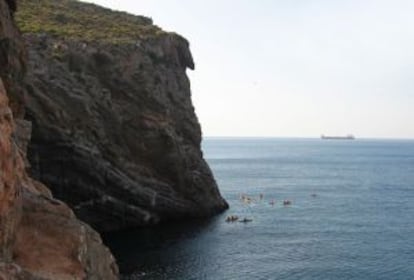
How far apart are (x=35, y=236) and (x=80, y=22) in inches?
3999

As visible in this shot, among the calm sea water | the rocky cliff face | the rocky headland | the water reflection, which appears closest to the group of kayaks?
the calm sea water

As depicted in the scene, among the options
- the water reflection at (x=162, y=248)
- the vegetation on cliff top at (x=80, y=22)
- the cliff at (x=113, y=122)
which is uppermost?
the vegetation on cliff top at (x=80, y=22)

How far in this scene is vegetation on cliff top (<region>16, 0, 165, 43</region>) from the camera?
4193 inches

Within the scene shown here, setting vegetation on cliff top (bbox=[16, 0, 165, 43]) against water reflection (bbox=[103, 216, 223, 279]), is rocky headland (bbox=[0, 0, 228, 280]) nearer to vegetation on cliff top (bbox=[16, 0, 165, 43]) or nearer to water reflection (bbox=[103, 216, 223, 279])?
vegetation on cliff top (bbox=[16, 0, 165, 43])

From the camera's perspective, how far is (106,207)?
9075 cm

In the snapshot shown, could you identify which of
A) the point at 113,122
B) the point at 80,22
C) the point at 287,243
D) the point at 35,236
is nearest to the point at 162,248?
the point at 287,243

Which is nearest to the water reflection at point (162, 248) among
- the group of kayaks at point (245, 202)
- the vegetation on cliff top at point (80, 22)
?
the group of kayaks at point (245, 202)

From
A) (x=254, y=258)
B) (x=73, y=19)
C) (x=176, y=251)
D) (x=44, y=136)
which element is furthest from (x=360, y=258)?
(x=73, y=19)

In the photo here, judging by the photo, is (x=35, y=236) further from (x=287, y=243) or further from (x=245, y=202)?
(x=245, y=202)

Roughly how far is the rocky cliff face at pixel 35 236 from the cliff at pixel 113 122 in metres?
54.1

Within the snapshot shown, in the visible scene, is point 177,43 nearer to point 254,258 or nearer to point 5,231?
point 254,258

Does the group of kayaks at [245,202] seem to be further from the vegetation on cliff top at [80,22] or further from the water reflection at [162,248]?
the vegetation on cliff top at [80,22]

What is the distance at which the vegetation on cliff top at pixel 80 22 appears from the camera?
106 meters

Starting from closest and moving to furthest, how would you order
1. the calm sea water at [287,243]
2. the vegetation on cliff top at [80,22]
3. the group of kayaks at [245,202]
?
the calm sea water at [287,243] < the group of kayaks at [245,202] < the vegetation on cliff top at [80,22]
